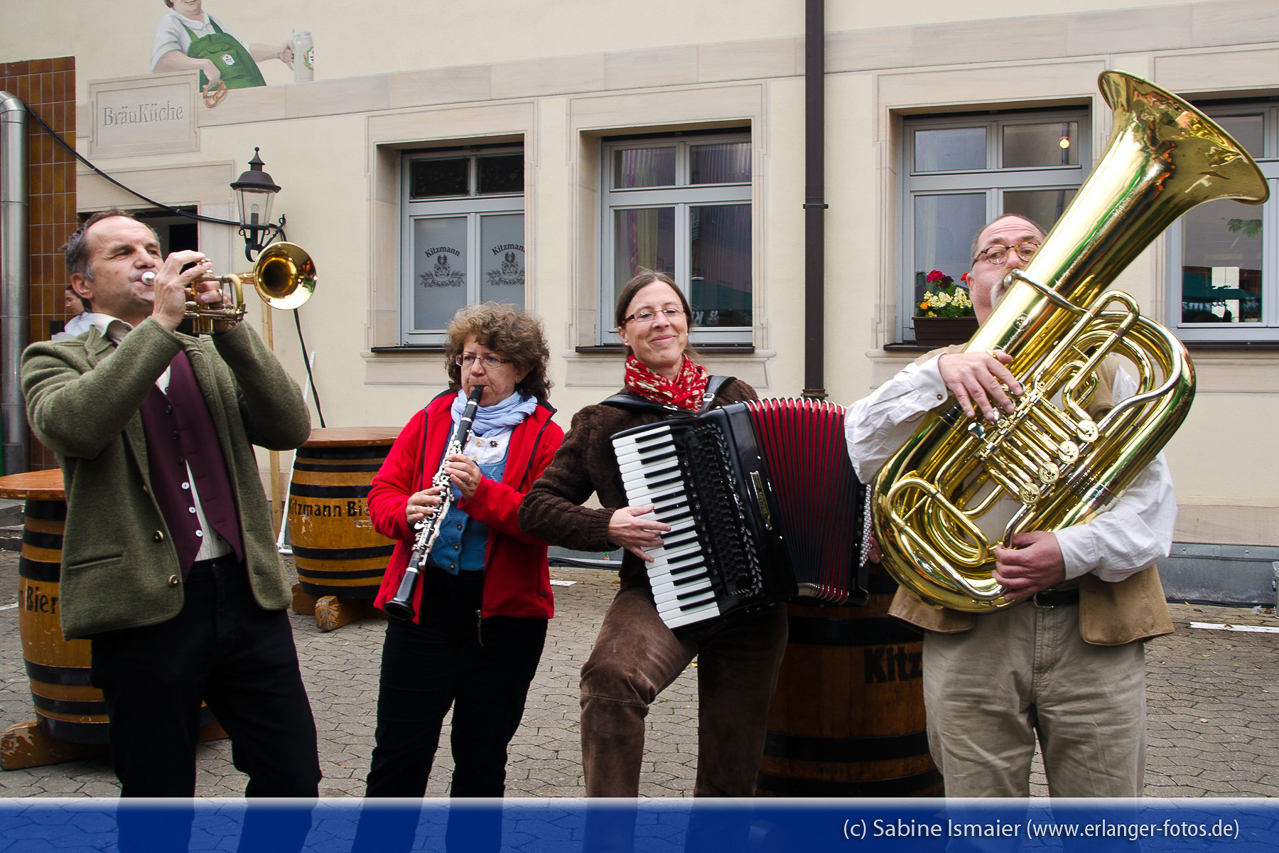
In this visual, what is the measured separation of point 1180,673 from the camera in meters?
4.89

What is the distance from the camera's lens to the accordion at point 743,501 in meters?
2.47

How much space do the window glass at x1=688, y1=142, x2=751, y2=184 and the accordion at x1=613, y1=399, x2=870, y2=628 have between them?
563 centimetres

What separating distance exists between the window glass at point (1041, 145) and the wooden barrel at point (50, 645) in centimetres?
645

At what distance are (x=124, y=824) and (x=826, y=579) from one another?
1.77m

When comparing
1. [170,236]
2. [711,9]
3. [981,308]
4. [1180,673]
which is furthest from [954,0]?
[170,236]

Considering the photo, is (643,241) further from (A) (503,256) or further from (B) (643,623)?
(B) (643,623)

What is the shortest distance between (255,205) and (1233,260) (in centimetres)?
753

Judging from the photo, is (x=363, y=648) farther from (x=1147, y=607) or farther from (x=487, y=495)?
(x=1147, y=607)

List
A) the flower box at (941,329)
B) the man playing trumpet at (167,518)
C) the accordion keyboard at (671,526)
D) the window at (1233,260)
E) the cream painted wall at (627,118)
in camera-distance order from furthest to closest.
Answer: the flower box at (941,329), the window at (1233,260), the cream painted wall at (627,118), the accordion keyboard at (671,526), the man playing trumpet at (167,518)

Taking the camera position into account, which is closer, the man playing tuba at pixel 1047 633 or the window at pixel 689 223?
the man playing tuba at pixel 1047 633

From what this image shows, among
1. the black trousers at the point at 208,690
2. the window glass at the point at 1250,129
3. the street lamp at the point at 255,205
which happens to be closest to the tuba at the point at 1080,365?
the black trousers at the point at 208,690

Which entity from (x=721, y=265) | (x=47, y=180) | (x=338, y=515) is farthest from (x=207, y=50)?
(x=338, y=515)

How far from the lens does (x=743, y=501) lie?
8.15 feet

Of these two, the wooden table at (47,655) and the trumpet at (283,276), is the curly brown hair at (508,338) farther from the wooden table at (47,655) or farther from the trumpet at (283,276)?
the wooden table at (47,655)
